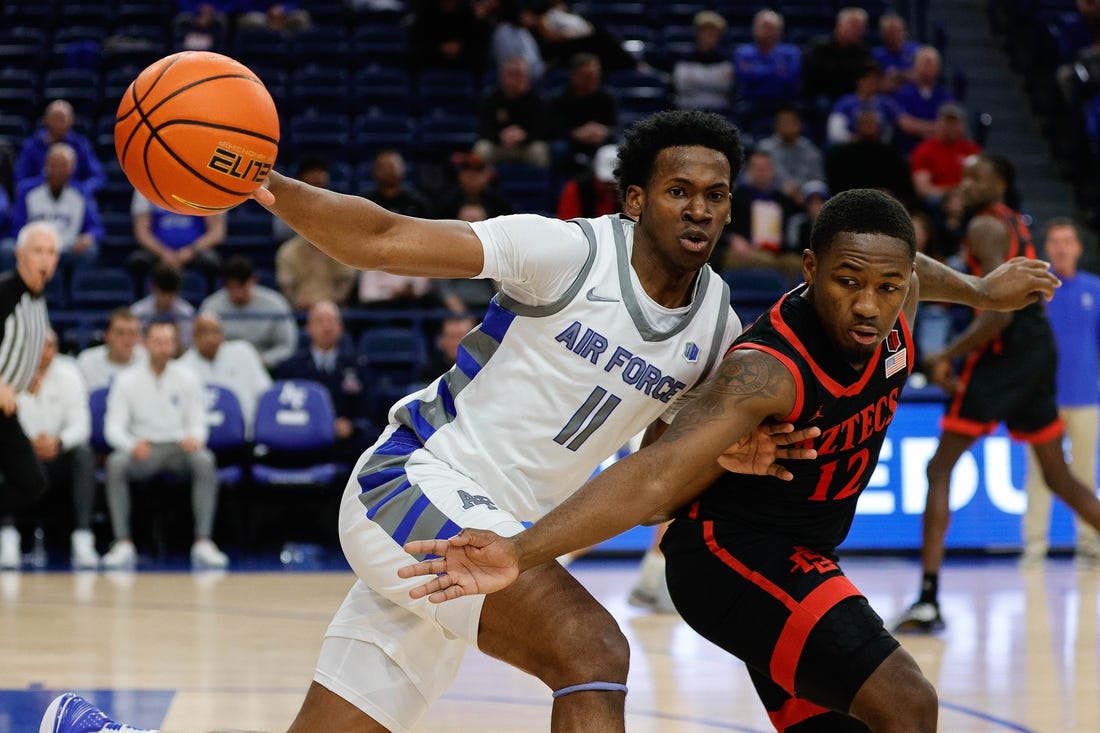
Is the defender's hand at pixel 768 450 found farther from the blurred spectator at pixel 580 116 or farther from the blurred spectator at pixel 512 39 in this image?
the blurred spectator at pixel 512 39

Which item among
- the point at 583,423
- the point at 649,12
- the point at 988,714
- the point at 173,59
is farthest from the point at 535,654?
the point at 649,12

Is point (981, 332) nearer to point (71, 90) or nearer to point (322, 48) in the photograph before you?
point (322, 48)

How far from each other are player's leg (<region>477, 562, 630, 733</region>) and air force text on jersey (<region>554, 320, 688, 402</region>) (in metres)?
0.53

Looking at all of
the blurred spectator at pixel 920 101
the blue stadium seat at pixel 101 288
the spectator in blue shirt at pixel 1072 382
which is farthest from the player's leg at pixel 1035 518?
the blue stadium seat at pixel 101 288

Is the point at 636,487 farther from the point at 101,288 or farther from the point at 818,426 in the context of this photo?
the point at 101,288

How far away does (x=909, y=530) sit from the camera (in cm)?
992

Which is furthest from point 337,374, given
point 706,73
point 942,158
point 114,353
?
point 942,158

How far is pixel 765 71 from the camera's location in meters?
13.6

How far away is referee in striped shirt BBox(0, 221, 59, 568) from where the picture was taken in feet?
26.5

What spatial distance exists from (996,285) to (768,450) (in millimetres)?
1357

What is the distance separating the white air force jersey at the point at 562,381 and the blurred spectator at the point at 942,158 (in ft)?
31.4

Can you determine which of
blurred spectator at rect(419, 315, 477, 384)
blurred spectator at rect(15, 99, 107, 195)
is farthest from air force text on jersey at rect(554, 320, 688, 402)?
blurred spectator at rect(15, 99, 107, 195)

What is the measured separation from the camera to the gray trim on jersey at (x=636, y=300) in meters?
3.59

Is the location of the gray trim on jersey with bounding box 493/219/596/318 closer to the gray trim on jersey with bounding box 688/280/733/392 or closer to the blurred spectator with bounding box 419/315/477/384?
the gray trim on jersey with bounding box 688/280/733/392
